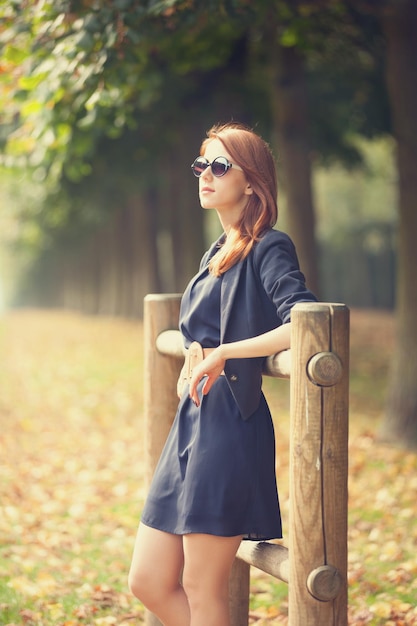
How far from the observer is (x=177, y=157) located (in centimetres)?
1789

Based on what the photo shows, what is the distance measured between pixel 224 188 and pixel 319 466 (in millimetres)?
1027

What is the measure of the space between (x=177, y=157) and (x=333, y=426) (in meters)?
15.6

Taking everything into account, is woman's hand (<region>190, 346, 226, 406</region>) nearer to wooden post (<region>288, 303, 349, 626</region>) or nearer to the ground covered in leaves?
wooden post (<region>288, 303, 349, 626</region>)

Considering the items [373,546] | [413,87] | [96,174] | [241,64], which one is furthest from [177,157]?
[373,546]

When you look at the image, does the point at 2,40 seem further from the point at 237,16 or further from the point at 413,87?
the point at 413,87

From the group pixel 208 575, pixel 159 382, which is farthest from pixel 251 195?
pixel 208 575

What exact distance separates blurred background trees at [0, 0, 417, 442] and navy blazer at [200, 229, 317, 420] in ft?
7.64

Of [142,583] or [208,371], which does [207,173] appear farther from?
[142,583]

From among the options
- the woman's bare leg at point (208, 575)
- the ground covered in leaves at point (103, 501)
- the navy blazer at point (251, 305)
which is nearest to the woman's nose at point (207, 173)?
the navy blazer at point (251, 305)

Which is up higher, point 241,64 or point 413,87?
point 241,64

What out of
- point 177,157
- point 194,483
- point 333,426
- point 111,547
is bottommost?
point 111,547

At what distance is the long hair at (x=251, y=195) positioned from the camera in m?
3.00

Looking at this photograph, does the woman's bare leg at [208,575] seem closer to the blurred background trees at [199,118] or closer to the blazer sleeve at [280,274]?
the blazer sleeve at [280,274]

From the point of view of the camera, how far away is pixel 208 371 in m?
2.91
